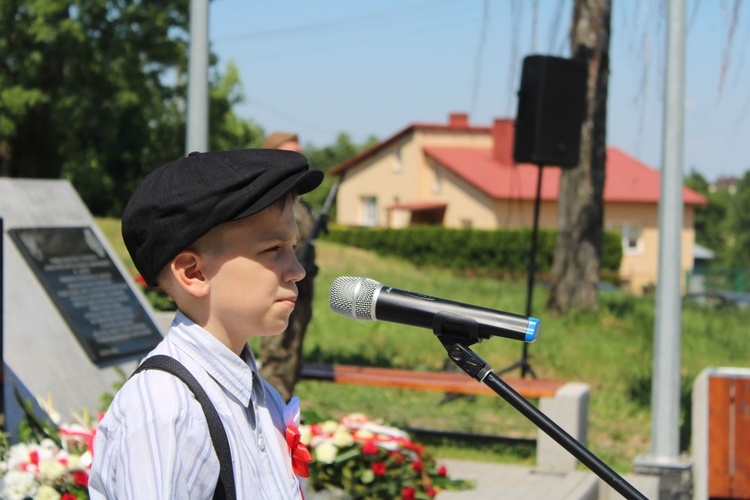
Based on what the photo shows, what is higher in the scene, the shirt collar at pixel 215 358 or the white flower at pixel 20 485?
the shirt collar at pixel 215 358

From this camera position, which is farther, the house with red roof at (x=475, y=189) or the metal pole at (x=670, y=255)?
the house with red roof at (x=475, y=189)

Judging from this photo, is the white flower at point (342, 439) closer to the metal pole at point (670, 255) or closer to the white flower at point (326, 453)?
Result: the white flower at point (326, 453)

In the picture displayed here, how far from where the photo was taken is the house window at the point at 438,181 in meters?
51.8

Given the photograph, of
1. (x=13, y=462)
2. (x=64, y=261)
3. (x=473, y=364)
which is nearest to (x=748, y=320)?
(x=64, y=261)

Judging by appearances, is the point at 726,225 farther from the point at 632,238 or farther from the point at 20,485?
the point at 20,485

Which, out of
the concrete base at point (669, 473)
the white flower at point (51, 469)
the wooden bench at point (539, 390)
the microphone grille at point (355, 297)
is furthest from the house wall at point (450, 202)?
the microphone grille at point (355, 297)

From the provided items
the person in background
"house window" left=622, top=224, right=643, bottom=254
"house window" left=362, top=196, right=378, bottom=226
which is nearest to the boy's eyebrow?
the person in background

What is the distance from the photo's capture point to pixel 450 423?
8.85m

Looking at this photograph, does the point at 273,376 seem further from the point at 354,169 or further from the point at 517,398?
the point at 354,169

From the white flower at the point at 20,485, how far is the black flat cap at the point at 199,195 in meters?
2.24

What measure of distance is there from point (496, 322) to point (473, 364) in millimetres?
90

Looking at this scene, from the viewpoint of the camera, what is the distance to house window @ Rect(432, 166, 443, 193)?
5176cm

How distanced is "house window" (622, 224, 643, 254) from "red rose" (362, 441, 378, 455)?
153 feet

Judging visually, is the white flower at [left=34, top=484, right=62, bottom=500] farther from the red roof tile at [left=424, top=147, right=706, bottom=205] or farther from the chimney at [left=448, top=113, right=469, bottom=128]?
the chimney at [left=448, top=113, right=469, bottom=128]
